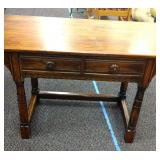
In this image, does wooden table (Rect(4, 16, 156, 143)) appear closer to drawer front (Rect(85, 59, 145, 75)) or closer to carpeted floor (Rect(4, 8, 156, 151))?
drawer front (Rect(85, 59, 145, 75))

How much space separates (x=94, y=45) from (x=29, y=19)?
20.7 inches

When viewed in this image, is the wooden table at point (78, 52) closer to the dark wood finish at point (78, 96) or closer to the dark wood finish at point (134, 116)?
the dark wood finish at point (134, 116)

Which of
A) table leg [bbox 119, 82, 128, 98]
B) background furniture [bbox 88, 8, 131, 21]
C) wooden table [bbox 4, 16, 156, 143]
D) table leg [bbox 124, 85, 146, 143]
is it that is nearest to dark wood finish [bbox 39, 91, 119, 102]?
table leg [bbox 119, 82, 128, 98]

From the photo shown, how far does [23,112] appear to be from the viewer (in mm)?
1568

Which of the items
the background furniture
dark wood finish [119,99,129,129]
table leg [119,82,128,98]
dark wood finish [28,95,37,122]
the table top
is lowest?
dark wood finish [119,99,129,129]

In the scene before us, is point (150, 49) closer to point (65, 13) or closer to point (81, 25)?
point (81, 25)

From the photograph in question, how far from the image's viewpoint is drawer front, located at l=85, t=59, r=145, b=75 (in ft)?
4.29

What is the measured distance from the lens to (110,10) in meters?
2.91

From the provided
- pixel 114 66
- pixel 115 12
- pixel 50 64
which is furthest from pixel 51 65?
pixel 115 12

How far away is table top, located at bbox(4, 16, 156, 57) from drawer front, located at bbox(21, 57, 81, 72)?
67 millimetres

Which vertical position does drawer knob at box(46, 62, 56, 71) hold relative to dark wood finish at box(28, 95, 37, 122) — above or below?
above

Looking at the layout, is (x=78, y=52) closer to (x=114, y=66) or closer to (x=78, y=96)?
(x=114, y=66)

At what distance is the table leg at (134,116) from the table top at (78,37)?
281 millimetres

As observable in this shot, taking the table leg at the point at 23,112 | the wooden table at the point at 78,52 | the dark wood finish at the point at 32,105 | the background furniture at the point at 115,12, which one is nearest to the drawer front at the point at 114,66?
the wooden table at the point at 78,52
